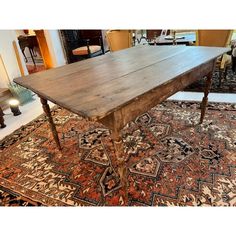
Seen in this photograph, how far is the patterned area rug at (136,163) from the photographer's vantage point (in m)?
1.46

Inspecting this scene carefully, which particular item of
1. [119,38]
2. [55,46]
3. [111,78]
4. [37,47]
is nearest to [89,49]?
[55,46]

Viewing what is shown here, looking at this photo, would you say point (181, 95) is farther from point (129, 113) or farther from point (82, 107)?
point (82, 107)

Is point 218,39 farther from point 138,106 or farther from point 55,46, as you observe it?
point 55,46

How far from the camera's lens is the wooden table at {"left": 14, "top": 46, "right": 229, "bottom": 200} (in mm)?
1034

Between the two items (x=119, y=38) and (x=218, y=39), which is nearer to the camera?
(x=218, y=39)

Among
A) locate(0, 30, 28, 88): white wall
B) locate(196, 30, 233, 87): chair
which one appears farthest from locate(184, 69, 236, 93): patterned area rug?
locate(0, 30, 28, 88): white wall

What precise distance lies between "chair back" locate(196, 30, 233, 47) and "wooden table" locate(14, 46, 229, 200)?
126 centimetres

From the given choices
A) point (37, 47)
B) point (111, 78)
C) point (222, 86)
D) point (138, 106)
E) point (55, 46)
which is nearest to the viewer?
point (138, 106)

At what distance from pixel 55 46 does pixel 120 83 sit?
12.5ft

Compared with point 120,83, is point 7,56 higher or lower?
higher

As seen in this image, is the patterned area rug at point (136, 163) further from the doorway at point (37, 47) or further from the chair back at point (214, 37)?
the doorway at point (37, 47)

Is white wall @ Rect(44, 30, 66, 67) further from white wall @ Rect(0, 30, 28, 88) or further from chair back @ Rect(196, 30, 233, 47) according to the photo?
chair back @ Rect(196, 30, 233, 47)

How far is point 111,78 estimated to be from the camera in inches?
53.5

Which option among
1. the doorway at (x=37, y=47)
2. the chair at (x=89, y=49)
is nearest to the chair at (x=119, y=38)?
the chair at (x=89, y=49)
